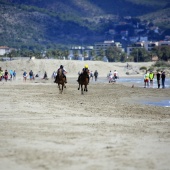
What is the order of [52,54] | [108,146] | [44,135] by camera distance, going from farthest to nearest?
[52,54] < [44,135] < [108,146]

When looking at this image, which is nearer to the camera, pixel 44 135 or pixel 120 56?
pixel 44 135

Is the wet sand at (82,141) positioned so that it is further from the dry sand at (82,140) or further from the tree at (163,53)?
the tree at (163,53)

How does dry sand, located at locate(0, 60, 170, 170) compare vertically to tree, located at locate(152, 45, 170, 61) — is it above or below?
below

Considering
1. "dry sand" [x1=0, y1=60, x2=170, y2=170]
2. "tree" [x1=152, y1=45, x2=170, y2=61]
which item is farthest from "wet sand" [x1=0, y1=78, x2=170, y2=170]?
"tree" [x1=152, y1=45, x2=170, y2=61]

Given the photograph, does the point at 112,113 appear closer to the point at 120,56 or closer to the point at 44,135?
the point at 44,135

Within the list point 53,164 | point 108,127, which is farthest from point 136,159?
point 108,127

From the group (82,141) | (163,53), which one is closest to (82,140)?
A: (82,141)

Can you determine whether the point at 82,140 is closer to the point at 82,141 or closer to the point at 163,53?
the point at 82,141

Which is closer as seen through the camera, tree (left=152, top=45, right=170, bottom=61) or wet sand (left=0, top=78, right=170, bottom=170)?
wet sand (left=0, top=78, right=170, bottom=170)

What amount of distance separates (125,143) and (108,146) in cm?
47

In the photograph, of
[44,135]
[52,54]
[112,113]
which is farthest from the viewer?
[52,54]

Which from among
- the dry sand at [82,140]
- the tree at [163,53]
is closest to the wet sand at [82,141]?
the dry sand at [82,140]

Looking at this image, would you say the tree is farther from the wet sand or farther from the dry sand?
the wet sand

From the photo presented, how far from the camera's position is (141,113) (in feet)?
56.9
